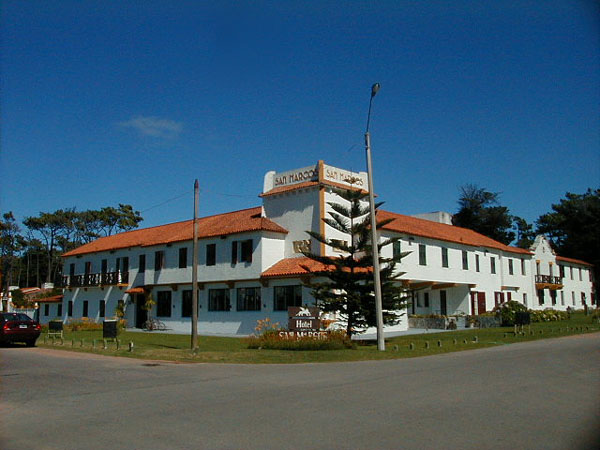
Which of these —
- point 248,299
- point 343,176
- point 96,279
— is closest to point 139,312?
point 96,279

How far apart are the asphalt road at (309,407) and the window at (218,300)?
63.9 feet

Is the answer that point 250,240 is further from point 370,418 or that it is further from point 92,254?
point 370,418

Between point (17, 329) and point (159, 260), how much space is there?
16.8 m

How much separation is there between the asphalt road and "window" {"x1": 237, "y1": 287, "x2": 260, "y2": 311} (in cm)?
1770

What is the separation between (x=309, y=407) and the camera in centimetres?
879

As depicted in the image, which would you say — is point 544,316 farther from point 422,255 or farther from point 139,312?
point 139,312

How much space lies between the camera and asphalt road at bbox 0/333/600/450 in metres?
6.70

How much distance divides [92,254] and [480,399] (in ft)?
143

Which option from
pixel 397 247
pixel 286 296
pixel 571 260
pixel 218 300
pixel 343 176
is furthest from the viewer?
pixel 571 260

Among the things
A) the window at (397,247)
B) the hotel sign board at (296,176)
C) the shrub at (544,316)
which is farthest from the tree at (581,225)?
the hotel sign board at (296,176)

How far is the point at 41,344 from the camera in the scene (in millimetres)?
24969

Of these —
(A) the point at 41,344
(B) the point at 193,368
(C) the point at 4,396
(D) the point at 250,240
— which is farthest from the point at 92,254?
(C) the point at 4,396

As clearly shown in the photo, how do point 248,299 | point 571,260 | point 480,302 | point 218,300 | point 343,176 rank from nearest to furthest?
point 343,176, point 248,299, point 218,300, point 480,302, point 571,260

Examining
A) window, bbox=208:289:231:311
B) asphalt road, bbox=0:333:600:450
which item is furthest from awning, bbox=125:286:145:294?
asphalt road, bbox=0:333:600:450
